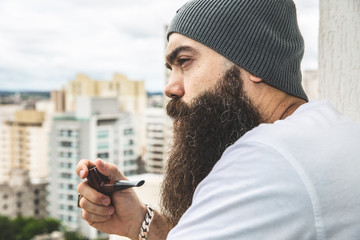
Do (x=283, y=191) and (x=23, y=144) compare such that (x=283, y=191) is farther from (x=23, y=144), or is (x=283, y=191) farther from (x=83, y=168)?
(x=23, y=144)

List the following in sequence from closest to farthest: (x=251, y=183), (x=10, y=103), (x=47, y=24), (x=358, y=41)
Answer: (x=251, y=183)
(x=358, y=41)
(x=10, y=103)
(x=47, y=24)

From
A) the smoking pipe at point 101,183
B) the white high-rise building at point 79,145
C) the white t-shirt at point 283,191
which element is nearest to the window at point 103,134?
the white high-rise building at point 79,145

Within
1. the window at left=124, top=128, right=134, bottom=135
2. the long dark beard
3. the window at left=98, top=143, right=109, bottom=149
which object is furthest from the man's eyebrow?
the window at left=124, top=128, right=134, bottom=135

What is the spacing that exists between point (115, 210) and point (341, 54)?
0.77 metres

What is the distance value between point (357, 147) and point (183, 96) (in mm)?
393

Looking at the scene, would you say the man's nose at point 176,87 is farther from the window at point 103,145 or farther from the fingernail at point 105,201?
the window at point 103,145

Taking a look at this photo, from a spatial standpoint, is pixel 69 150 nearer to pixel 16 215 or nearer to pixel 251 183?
pixel 16 215

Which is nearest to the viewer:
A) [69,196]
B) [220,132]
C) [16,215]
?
[220,132]

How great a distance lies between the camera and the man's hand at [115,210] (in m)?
Result: 0.94

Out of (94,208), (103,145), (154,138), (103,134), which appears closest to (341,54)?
(94,208)

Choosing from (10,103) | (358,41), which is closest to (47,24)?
(10,103)

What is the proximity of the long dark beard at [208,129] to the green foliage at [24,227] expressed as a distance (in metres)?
29.5

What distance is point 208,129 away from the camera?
77cm

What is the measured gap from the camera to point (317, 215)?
48 centimetres
